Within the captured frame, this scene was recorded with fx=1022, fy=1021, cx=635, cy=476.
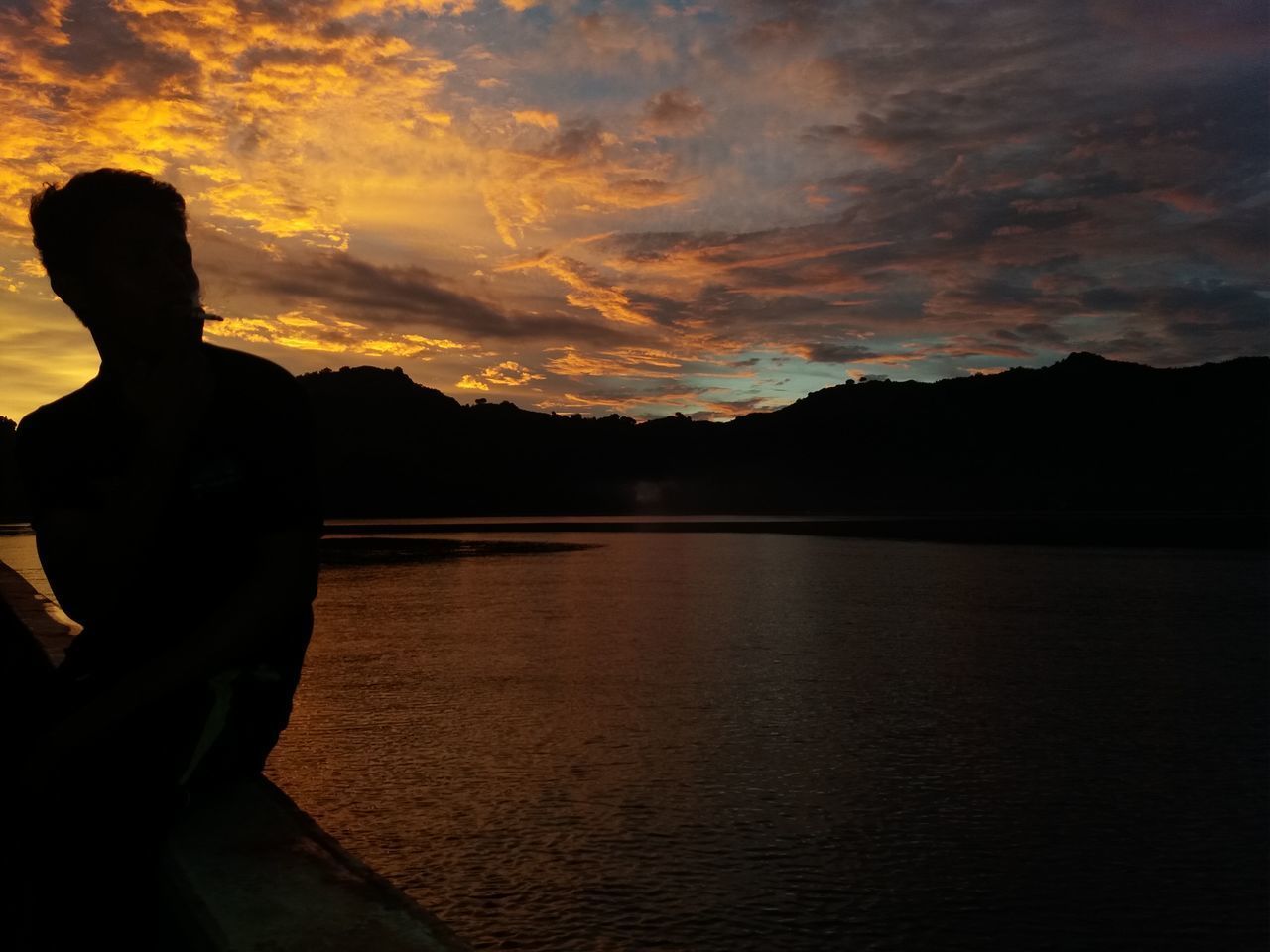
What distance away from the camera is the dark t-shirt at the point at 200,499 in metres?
2.17

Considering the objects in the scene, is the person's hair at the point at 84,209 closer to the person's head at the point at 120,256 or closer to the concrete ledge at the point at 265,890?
the person's head at the point at 120,256

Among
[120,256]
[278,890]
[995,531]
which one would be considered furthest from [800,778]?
[995,531]

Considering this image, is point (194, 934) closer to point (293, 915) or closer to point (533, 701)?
point (293, 915)

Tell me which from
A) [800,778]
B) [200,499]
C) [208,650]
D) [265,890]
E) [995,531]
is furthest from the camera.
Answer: [995,531]

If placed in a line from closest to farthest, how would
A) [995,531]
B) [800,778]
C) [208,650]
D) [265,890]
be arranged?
[208,650] → [265,890] → [800,778] → [995,531]

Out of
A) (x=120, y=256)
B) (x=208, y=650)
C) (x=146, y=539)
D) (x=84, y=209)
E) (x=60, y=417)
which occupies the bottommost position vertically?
(x=208, y=650)

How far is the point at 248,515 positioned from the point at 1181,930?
5763mm

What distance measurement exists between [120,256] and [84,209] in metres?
0.13

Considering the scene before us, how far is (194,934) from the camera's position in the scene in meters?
2.23

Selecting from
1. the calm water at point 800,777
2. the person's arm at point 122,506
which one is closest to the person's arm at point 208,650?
the person's arm at point 122,506

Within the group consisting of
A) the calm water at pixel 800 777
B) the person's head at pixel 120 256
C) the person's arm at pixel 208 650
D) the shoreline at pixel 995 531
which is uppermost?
the person's head at pixel 120 256

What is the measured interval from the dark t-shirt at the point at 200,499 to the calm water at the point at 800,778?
3.74 metres

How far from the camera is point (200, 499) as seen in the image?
7.16 feet

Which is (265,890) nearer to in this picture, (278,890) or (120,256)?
(278,890)
